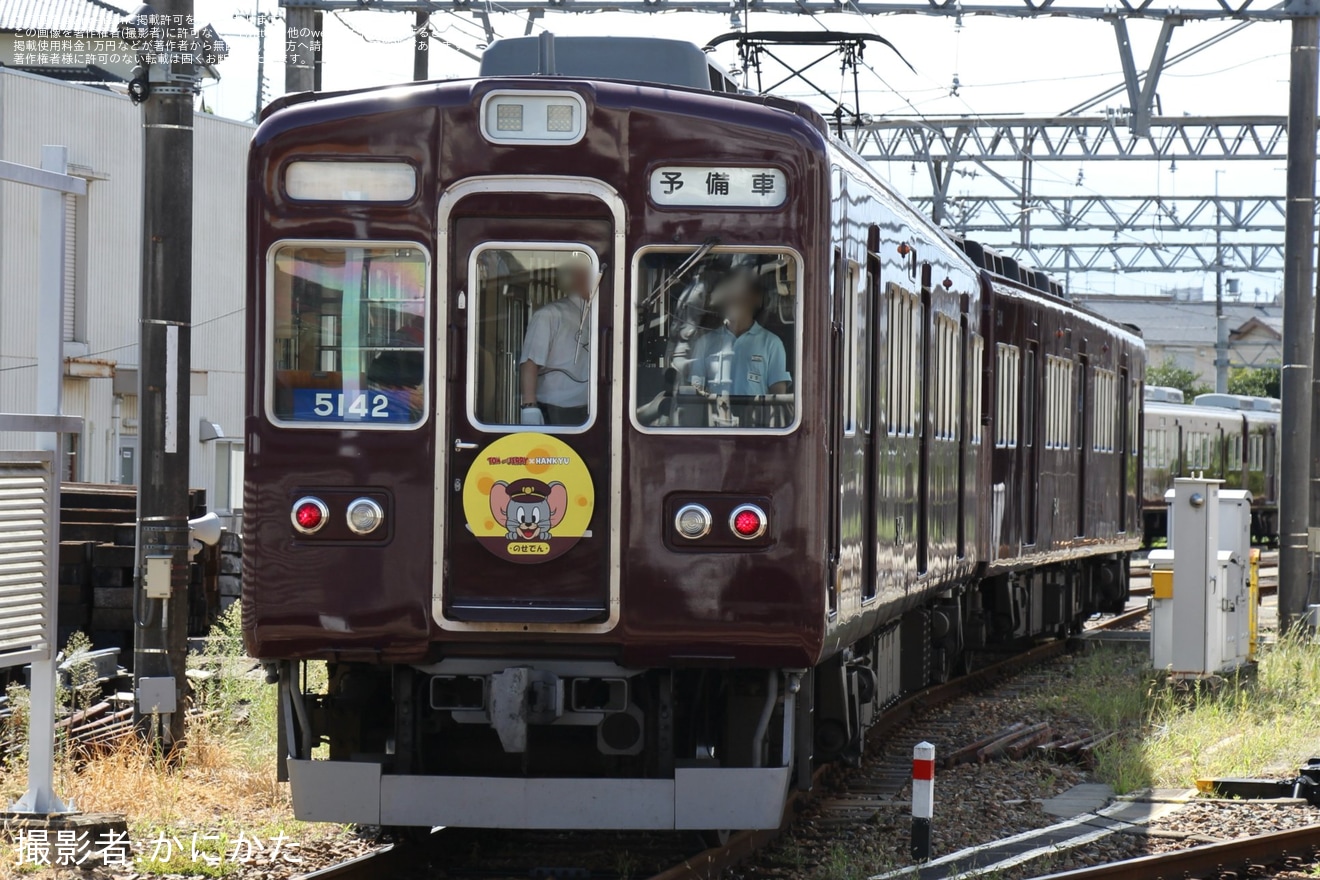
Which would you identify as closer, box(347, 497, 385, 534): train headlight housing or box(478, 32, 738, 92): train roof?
box(347, 497, 385, 534): train headlight housing

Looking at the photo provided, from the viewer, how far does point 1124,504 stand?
67.5 ft

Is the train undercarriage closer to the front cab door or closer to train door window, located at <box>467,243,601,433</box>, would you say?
the front cab door

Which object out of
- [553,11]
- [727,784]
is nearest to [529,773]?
[727,784]

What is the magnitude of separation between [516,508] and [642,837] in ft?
6.34

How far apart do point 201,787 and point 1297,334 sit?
11.4m

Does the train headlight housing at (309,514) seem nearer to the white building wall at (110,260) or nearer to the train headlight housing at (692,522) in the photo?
the train headlight housing at (692,522)

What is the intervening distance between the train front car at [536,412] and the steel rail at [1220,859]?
1.59 meters

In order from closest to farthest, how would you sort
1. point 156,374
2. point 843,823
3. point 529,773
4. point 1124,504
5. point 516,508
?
1. point 516,508
2. point 529,773
3. point 843,823
4. point 156,374
5. point 1124,504

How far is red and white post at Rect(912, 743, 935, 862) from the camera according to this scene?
25.1 ft

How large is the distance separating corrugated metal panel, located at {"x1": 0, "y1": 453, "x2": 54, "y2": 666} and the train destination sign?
2758 mm

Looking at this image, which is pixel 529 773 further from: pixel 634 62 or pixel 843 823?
pixel 634 62

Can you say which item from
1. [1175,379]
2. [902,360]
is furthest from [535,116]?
[1175,379]

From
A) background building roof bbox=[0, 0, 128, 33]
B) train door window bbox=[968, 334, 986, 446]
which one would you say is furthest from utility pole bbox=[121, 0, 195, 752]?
background building roof bbox=[0, 0, 128, 33]

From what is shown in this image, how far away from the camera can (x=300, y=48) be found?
1397cm
